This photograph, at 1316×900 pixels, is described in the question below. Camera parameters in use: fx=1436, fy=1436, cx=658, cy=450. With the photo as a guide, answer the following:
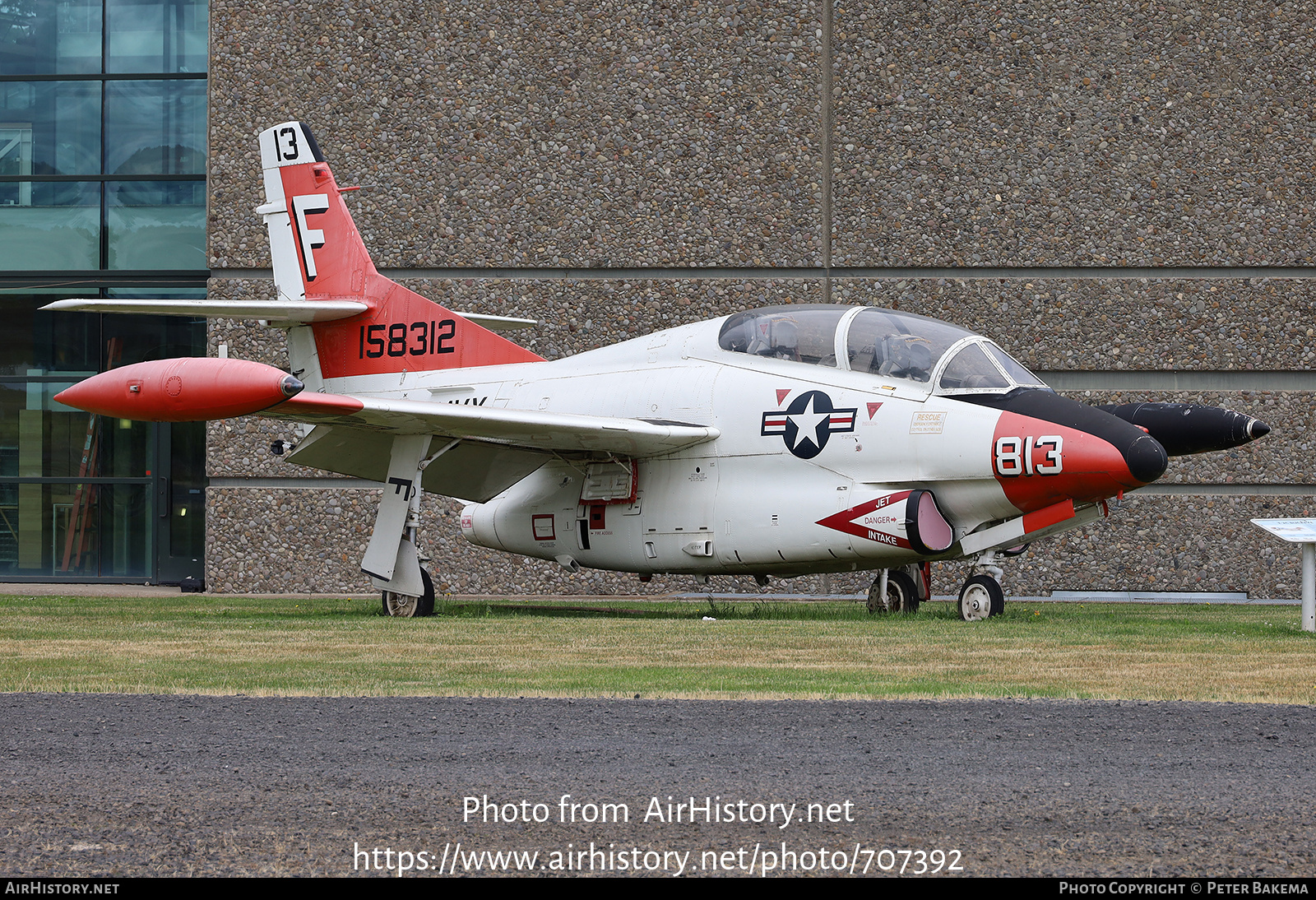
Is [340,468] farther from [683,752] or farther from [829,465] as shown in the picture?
[683,752]

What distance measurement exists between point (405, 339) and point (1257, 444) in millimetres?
9467

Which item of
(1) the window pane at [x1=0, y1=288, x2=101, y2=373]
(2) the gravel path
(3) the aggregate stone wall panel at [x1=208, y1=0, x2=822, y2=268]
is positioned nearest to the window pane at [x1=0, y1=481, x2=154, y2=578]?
(1) the window pane at [x1=0, y1=288, x2=101, y2=373]

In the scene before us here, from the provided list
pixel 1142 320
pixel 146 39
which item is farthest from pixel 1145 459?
pixel 146 39

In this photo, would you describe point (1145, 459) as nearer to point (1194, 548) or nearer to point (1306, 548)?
point (1306, 548)

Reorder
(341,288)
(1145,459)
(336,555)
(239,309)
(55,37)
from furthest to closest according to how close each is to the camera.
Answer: (55,37)
(336,555)
(341,288)
(239,309)
(1145,459)

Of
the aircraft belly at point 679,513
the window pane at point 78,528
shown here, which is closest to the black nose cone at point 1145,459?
the aircraft belly at point 679,513

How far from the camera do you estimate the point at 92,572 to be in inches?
→ 723

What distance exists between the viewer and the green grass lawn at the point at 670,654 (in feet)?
22.2

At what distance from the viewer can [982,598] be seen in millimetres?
11125

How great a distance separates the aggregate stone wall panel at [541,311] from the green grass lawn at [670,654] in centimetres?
476

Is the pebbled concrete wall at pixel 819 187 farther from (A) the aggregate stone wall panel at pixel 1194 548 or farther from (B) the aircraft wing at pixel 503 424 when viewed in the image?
(B) the aircraft wing at pixel 503 424

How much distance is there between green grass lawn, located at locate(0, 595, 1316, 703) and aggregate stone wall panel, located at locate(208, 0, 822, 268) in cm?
568
